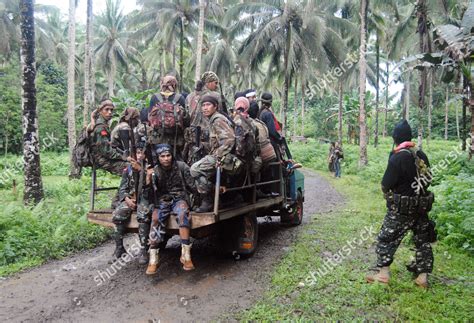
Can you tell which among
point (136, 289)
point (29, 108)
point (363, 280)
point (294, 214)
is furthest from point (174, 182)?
point (29, 108)

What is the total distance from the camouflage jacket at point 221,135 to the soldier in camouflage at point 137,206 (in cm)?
92

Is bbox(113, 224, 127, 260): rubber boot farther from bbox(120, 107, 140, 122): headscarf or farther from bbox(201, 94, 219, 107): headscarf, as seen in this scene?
bbox(201, 94, 219, 107): headscarf

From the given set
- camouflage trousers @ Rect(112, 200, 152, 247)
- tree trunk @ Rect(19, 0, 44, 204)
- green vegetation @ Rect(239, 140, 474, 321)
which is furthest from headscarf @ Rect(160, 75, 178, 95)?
tree trunk @ Rect(19, 0, 44, 204)

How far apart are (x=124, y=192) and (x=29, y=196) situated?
424 cm

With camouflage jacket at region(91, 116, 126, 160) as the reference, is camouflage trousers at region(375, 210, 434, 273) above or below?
below

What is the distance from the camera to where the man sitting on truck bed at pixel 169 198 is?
4.56 meters

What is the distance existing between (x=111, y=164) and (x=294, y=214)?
3.65 meters

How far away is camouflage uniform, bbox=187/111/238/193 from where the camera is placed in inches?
182

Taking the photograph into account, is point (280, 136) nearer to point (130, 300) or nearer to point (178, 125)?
point (178, 125)

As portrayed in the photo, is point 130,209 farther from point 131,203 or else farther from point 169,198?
point 169,198

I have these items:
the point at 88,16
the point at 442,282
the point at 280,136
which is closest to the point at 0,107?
the point at 88,16

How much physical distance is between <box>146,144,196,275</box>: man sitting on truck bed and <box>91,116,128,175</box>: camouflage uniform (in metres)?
1.13

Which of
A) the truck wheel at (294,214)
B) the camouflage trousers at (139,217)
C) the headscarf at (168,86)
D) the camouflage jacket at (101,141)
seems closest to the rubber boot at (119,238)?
the camouflage trousers at (139,217)

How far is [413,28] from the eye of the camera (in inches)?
982
